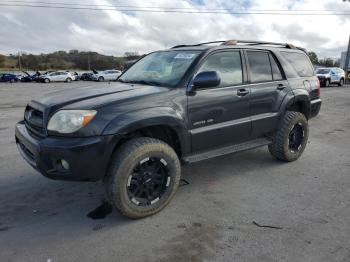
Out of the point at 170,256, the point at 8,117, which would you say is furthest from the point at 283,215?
the point at 8,117

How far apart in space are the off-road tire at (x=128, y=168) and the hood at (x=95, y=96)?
18.6 inches

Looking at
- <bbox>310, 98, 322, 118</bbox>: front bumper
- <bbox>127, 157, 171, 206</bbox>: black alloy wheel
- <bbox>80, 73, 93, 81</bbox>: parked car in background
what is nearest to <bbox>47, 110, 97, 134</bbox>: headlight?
<bbox>127, 157, 171, 206</bbox>: black alloy wheel

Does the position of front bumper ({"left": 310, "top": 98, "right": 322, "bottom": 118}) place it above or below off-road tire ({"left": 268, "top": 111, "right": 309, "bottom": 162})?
above

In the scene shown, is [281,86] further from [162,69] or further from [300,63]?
[162,69]

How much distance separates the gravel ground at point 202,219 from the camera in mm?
2736

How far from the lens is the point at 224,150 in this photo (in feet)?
13.3

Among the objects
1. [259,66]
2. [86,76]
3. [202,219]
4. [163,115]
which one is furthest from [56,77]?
[202,219]

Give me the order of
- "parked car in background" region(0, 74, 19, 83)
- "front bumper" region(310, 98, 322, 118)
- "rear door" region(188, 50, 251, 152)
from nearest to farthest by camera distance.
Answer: "rear door" region(188, 50, 251, 152), "front bumper" region(310, 98, 322, 118), "parked car in background" region(0, 74, 19, 83)

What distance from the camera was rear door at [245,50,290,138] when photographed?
432cm

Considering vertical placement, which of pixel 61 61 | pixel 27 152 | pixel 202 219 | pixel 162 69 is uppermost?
pixel 61 61

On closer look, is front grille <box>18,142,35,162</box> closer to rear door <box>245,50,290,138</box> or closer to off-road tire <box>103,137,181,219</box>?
off-road tire <box>103,137,181,219</box>

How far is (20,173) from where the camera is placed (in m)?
4.49

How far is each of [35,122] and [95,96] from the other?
654 mm

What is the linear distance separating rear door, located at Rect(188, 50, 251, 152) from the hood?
0.50 metres
